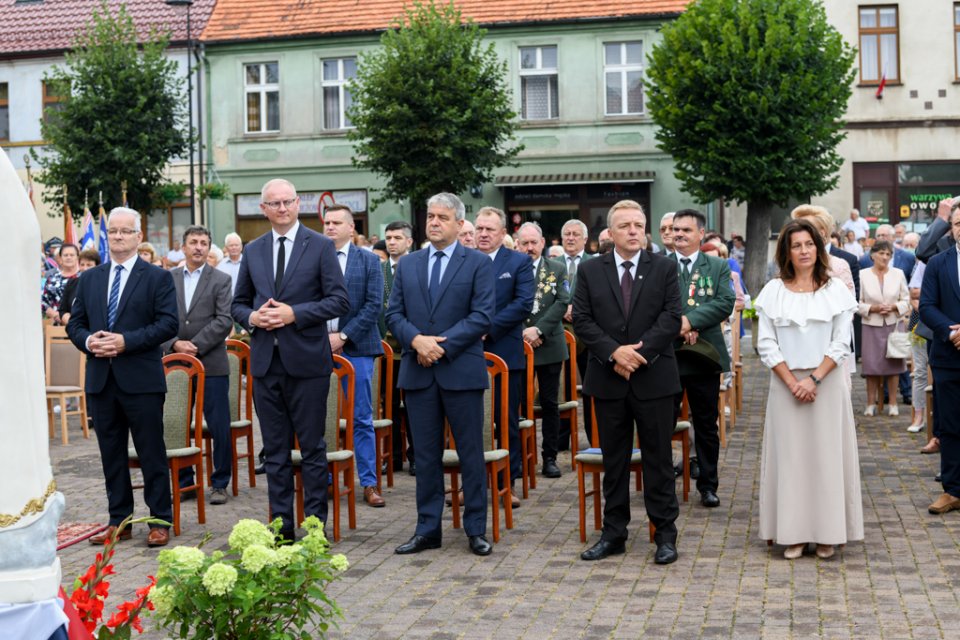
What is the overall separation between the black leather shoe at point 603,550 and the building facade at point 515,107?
83.3ft

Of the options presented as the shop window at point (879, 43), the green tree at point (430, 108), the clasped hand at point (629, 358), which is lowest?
the clasped hand at point (629, 358)

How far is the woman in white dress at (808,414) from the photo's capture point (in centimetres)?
730

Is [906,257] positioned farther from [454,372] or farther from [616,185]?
[616,185]

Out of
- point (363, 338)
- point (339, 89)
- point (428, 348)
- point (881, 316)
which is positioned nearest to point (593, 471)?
point (428, 348)

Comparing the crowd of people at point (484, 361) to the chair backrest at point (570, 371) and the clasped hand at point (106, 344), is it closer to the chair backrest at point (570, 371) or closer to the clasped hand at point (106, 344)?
the clasped hand at point (106, 344)

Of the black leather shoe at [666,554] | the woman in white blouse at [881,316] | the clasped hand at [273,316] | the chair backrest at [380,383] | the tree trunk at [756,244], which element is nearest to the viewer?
the black leather shoe at [666,554]

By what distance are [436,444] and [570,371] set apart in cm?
317

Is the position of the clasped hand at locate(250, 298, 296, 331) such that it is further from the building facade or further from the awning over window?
the awning over window

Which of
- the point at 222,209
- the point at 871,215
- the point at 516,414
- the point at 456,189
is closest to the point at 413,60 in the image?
the point at 456,189

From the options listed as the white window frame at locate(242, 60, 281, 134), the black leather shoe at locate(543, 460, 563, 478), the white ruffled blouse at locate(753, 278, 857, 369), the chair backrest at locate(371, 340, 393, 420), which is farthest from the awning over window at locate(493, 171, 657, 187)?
the white ruffled blouse at locate(753, 278, 857, 369)

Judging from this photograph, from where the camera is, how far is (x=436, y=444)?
7.81 metres

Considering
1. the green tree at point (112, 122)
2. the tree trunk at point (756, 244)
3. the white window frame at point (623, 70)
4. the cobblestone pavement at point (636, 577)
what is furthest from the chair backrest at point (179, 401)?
the white window frame at point (623, 70)

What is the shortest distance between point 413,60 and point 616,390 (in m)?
22.4

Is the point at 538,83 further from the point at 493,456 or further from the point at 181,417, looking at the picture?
the point at 493,456
